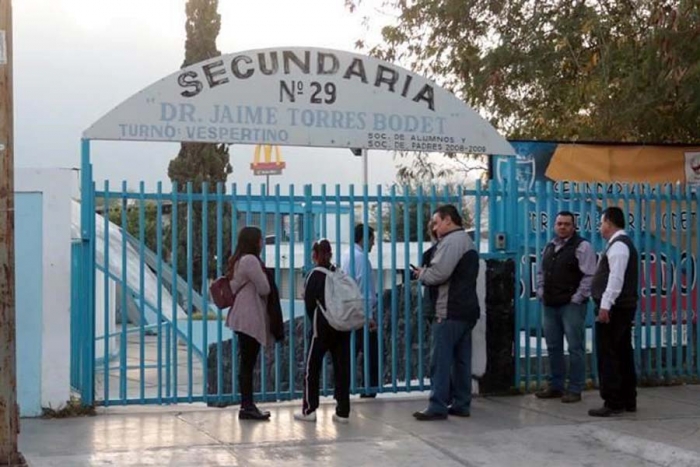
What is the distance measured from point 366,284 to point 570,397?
6.94 feet

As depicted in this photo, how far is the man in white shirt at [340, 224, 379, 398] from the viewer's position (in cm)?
877

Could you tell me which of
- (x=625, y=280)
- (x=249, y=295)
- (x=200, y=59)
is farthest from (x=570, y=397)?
(x=200, y=59)

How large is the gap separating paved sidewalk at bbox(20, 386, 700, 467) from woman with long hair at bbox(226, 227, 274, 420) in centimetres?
68

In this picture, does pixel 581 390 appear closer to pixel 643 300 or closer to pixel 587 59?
pixel 643 300

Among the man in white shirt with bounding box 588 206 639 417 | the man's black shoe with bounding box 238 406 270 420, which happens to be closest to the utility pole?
the man's black shoe with bounding box 238 406 270 420

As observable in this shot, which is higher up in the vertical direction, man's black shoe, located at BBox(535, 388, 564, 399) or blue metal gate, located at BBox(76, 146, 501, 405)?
blue metal gate, located at BBox(76, 146, 501, 405)

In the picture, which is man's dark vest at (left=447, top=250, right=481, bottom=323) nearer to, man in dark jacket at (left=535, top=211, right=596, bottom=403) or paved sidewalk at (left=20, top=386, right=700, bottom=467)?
paved sidewalk at (left=20, top=386, right=700, bottom=467)

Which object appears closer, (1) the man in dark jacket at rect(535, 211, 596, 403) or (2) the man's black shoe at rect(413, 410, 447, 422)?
(2) the man's black shoe at rect(413, 410, 447, 422)

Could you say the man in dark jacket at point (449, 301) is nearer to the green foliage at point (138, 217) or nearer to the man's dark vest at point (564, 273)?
the man's dark vest at point (564, 273)

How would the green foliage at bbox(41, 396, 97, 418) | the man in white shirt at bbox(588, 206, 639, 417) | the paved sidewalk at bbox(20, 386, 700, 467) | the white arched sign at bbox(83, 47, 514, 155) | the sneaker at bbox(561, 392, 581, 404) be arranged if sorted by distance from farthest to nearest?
the sneaker at bbox(561, 392, 581, 404) < the white arched sign at bbox(83, 47, 514, 155) < the green foliage at bbox(41, 396, 97, 418) < the man in white shirt at bbox(588, 206, 639, 417) < the paved sidewalk at bbox(20, 386, 700, 467)

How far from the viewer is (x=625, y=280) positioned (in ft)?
25.8

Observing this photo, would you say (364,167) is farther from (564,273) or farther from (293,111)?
(564,273)

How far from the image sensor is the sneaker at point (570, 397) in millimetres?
8742

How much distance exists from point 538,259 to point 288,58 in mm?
3138
